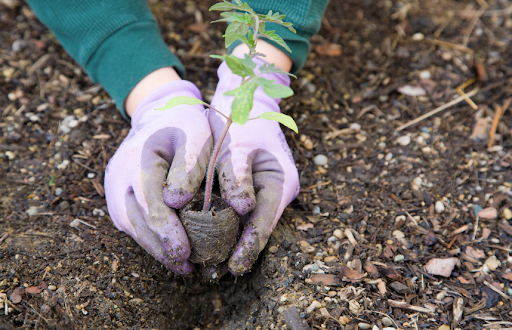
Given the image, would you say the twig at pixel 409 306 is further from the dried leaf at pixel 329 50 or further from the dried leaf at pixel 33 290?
the dried leaf at pixel 329 50

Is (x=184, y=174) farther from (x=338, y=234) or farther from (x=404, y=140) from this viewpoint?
(x=404, y=140)

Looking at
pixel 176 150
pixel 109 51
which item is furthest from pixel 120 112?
pixel 176 150

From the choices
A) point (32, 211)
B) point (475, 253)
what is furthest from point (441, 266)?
point (32, 211)

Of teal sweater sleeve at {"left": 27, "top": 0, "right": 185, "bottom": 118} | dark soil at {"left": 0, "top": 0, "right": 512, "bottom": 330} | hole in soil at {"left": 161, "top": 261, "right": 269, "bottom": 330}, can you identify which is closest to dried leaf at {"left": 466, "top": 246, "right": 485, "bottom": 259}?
dark soil at {"left": 0, "top": 0, "right": 512, "bottom": 330}

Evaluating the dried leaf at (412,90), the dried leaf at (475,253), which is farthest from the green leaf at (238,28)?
the dried leaf at (412,90)

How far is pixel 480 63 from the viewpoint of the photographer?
8.91ft

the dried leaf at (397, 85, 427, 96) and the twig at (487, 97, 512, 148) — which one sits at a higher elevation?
the dried leaf at (397, 85, 427, 96)

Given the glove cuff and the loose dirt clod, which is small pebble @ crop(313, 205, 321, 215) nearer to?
the loose dirt clod

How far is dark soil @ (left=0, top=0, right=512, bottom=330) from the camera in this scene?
1.64 m

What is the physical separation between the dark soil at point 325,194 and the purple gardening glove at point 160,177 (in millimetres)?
211

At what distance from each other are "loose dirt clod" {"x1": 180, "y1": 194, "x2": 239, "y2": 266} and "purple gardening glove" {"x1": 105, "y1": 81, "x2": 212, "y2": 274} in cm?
4

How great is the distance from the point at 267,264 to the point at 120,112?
1299mm

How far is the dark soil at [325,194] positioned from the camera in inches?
64.5

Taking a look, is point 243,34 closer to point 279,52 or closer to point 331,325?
point 279,52
